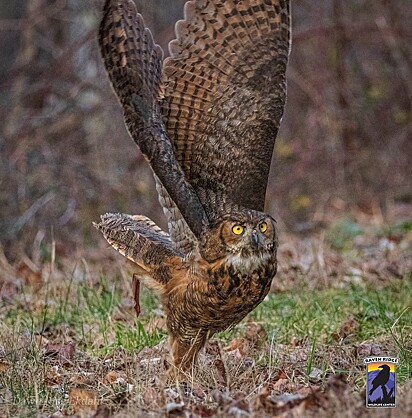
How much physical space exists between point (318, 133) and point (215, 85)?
6670mm

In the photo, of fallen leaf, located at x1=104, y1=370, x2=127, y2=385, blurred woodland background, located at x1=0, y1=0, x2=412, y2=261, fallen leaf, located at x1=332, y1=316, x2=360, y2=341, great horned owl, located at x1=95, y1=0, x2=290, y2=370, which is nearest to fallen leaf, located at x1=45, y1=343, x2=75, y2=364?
fallen leaf, located at x1=104, y1=370, x2=127, y2=385

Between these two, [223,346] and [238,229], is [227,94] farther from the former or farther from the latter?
[223,346]

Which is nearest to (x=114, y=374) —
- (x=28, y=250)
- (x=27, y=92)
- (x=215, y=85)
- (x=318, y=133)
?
(x=215, y=85)

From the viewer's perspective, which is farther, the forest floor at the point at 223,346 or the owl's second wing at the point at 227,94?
the owl's second wing at the point at 227,94

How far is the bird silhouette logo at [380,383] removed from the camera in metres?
3.54

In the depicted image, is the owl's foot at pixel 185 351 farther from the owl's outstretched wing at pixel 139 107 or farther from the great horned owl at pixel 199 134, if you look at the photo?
the owl's outstretched wing at pixel 139 107

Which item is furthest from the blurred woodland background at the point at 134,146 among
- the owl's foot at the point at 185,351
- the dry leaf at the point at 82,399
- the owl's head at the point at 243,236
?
the dry leaf at the point at 82,399

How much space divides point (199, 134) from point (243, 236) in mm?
939

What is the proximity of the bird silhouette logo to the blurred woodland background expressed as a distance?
18.2 ft

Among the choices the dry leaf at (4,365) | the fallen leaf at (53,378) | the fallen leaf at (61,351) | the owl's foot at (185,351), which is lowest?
the fallen leaf at (61,351)

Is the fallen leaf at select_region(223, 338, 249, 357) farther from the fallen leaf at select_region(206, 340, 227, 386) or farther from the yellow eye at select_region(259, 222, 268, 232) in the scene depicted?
the yellow eye at select_region(259, 222, 268, 232)

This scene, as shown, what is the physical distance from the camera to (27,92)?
34.0 feet

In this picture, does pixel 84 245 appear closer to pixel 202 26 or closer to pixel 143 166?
pixel 143 166

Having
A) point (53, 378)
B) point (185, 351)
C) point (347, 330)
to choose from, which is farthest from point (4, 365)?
point (347, 330)
